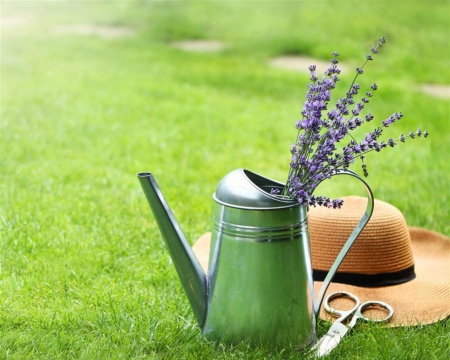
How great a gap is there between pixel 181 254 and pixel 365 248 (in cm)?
81

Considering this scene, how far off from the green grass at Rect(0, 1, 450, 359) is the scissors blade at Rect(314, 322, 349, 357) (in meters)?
0.03

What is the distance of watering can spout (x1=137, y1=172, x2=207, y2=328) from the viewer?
1775mm

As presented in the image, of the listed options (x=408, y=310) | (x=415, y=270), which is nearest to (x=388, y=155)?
(x=415, y=270)

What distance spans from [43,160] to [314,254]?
2230mm

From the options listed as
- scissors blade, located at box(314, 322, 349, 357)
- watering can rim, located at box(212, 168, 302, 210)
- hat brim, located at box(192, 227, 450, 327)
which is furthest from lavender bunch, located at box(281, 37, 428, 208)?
hat brim, located at box(192, 227, 450, 327)

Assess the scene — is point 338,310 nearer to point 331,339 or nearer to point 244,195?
point 331,339

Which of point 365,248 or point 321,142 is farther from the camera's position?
point 365,248

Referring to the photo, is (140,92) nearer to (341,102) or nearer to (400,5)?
(341,102)

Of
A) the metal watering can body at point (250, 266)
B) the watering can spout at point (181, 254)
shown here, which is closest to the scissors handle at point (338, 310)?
the metal watering can body at point (250, 266)

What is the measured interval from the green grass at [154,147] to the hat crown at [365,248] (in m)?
0.34

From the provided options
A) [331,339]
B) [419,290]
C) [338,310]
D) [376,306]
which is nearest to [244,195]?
[331,339]

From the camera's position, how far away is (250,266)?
1.71 metres

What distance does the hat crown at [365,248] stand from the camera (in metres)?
2.28

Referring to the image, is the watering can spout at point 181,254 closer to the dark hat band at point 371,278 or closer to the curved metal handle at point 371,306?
the curved metal handle at point 371,306
